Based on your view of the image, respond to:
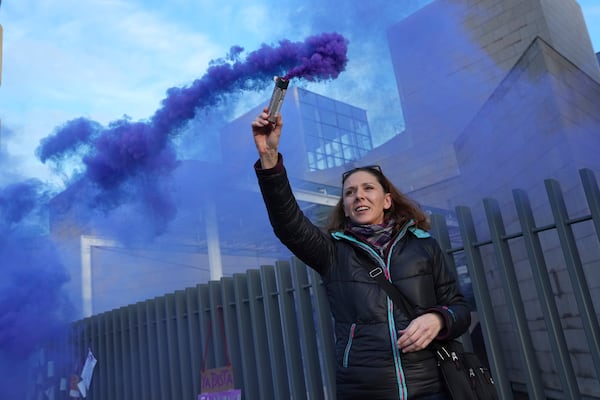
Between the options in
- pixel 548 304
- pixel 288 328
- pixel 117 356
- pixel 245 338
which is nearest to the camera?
pixel 548 304

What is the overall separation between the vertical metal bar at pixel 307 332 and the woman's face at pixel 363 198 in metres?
1.89

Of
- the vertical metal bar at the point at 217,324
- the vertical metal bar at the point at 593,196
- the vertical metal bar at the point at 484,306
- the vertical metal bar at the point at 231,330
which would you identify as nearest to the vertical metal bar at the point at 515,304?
the vertical metal bar at the point at 484,306

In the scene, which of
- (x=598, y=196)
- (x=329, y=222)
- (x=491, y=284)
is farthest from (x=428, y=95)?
(x=329, y=222)

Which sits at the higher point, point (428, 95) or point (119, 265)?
point (428, 95)

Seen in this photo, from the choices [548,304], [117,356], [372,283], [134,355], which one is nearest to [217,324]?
[134,355]

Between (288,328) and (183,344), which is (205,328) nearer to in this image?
(183,344)

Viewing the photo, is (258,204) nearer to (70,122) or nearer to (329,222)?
(70,122)

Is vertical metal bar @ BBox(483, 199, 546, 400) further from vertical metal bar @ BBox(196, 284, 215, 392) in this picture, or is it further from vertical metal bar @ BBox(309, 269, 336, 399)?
vertical metal bar @ BBox(196, 284, 215, 392)

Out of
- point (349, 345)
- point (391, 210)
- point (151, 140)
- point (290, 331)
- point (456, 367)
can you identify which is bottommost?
point (456, 367)

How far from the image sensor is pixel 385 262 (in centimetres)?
195

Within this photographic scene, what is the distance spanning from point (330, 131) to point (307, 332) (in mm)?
6599

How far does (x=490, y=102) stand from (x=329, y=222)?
17.1 feet

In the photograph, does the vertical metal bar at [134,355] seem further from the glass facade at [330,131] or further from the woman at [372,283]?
the glass facade at [330,131]

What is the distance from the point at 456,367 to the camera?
1802mm
